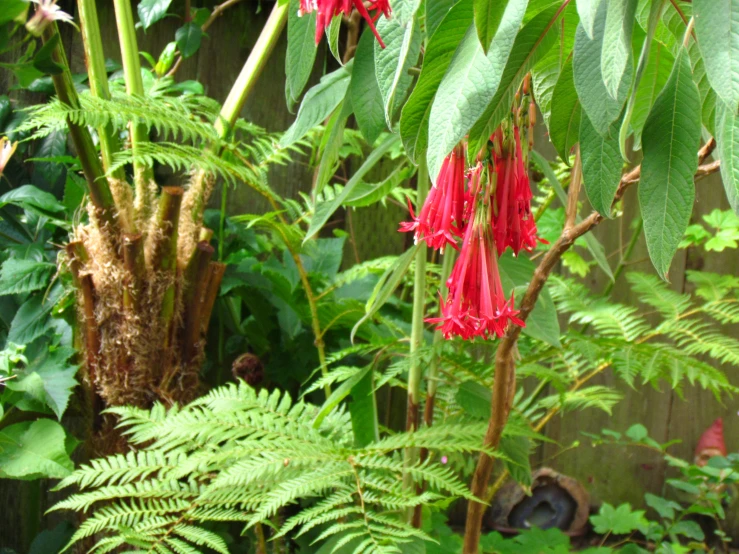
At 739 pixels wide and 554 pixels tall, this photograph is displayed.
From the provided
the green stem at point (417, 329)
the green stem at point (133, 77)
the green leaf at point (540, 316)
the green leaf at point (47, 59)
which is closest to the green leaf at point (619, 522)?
the green stem at point (417, 329)

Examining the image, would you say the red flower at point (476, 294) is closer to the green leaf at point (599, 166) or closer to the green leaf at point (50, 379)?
the green leaf at point (599, 166)

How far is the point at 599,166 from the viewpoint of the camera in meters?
0.51

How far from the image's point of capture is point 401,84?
0.51 metres

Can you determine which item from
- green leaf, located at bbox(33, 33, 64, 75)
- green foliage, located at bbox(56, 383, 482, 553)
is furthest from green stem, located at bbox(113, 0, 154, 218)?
green foliage, located at bbox(56, 383, 482, 553)

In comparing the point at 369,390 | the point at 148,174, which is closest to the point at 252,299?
the point at 148,174

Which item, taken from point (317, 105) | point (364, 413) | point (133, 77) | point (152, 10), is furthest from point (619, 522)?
point (152, 10)

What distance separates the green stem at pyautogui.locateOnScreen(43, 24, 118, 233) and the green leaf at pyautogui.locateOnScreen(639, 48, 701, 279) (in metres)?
0.90

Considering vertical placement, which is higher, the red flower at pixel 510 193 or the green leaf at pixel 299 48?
the green leaf at pixel 299 48

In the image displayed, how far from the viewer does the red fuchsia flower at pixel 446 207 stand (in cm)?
63

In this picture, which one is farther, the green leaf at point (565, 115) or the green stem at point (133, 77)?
the green stem at point (133, 77)

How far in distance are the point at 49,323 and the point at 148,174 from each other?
367 millimetres

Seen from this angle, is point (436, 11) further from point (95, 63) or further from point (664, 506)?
point (664, 506)

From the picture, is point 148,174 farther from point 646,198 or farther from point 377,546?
point 646,198

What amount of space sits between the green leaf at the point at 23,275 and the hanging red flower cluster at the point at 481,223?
3.08ft
